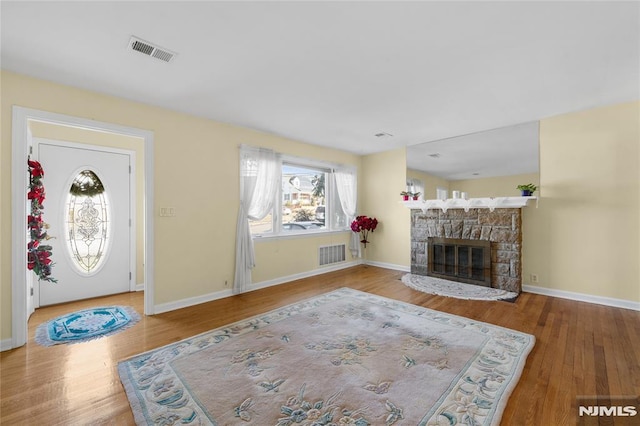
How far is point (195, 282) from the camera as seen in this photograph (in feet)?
12.6

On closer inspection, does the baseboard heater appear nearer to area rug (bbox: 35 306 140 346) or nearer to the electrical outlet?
the electrical outlet

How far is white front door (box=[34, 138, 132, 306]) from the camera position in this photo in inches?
148

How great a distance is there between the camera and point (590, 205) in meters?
3.76

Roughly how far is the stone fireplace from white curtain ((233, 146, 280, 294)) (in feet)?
9.82

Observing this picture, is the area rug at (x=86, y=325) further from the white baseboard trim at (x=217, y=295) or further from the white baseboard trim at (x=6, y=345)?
the white baseboard trim at (x=217, y=295)

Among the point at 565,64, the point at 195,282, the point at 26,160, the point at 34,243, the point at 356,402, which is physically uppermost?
the point at 565,64

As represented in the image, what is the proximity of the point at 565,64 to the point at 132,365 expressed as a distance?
4748 millimetres

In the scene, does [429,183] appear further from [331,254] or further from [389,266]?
[331,254]

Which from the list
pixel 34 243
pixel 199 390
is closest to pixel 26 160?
pixel 34 243

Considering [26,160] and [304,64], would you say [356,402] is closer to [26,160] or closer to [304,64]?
[304,64]

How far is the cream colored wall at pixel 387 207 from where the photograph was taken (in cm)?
584

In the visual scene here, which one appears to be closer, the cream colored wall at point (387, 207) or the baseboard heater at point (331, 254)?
the baseboard heater at point (331, 254)

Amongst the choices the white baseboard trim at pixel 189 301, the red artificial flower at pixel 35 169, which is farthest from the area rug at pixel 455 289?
the red artificial flower at pixel 35 169

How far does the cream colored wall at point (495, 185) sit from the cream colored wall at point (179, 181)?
3634 mm
